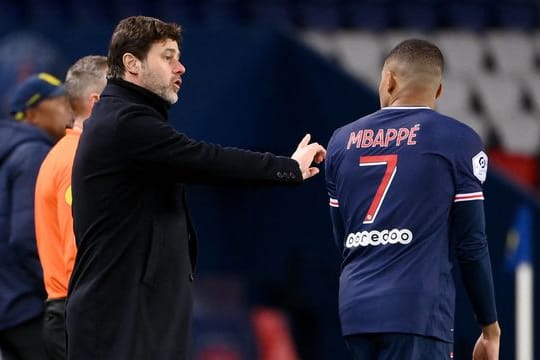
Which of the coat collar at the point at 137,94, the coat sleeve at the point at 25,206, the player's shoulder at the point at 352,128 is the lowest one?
the coat sleeve at the point at 25,206

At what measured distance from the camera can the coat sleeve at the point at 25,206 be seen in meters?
5.83

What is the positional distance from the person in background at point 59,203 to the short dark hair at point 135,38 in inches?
33.8

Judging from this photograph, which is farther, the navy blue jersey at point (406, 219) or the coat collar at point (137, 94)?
the coat collar at point (137, 94)

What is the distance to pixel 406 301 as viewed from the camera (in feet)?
14.3

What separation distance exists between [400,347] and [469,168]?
2.09 feet

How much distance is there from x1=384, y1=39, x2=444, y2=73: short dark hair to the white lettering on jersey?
0.61 meters

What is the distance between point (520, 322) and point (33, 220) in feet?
12.8

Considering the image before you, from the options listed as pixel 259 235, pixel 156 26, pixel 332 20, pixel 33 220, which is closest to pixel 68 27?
pixel 259 235

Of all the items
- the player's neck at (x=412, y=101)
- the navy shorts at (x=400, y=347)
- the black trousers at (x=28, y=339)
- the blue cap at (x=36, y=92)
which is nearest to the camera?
the navy shorts at (x=400, y=347)

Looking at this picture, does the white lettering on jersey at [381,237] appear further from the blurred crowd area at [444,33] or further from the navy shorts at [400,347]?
the blurred crowd area at [444,33]

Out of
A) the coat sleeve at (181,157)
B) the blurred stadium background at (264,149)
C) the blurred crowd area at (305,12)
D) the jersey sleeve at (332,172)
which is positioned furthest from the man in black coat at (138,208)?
the blurred crowd area at (305,12)

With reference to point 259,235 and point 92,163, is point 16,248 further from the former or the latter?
point 259,235

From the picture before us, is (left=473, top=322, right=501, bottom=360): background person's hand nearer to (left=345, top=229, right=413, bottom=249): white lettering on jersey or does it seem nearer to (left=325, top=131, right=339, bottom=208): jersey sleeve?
(left=345, top=229, right=413, bottom=249): white lettering on jersey

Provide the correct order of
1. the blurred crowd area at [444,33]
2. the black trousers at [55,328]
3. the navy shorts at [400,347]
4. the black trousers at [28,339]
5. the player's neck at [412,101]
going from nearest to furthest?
the navy shorts at [400,347]
the player's neck at [412,101]
the black trousers at [55,328]
the black trousers at [28,339]
the blurred crowd area at [444,33]
